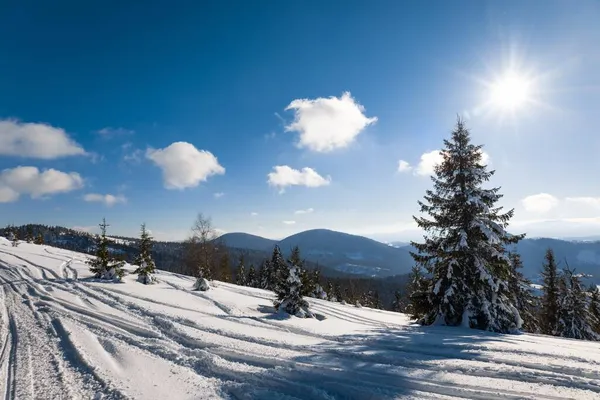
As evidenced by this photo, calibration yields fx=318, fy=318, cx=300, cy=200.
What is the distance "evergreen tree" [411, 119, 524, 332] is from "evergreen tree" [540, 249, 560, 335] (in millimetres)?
15806

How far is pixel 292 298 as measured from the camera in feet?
58.5

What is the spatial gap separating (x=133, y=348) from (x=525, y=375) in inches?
370

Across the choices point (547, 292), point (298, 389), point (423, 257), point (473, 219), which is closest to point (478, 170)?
point (473, 219)

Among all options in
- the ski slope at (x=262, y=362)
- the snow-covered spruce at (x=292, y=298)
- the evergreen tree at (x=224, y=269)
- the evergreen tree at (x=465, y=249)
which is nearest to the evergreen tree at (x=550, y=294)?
the evergreen tree at (x=465, y=249)

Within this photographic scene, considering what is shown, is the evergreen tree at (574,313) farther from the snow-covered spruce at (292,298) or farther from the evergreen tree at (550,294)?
the snow-covered spruce at (292,298)

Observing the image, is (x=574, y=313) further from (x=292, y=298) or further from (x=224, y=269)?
(x=224, y=269)

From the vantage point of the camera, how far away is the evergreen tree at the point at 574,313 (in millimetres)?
23703

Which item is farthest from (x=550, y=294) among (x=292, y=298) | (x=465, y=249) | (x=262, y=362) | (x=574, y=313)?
(x=262, y=362)

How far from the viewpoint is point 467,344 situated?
8734 mm

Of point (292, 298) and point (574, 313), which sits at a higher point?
point (292, 298)

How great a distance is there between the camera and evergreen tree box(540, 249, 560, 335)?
1022 inches

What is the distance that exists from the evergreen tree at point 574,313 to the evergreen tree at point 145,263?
1287 inches

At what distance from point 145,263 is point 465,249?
24.8 metres

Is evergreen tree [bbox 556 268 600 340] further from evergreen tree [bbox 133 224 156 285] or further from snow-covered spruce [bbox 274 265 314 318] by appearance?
evergreen tree [bbox 133 224 156 285]
